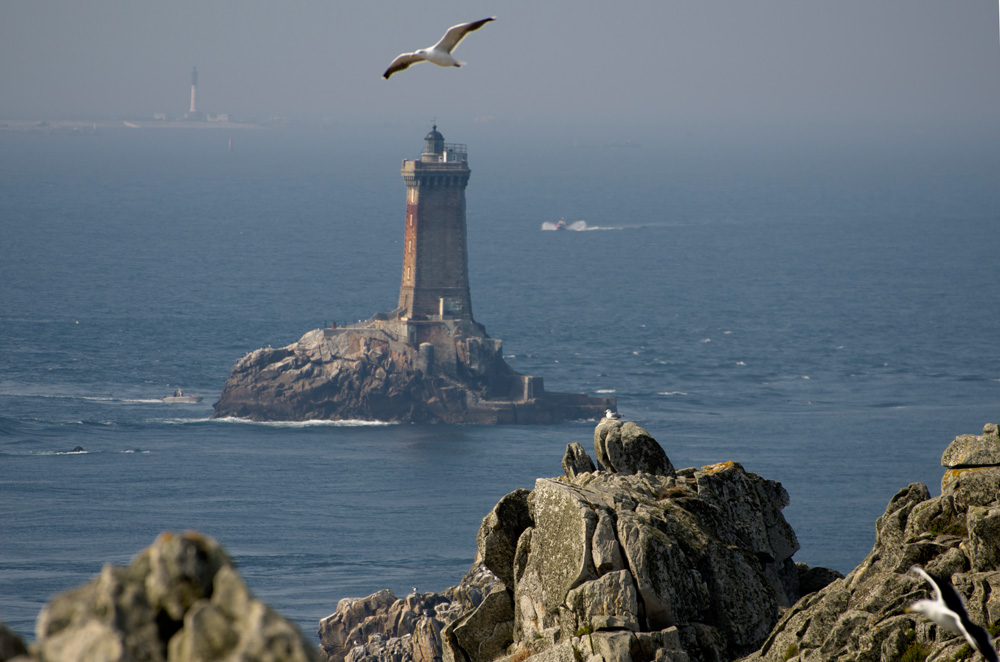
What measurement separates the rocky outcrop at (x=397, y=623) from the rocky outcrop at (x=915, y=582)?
3814 cm

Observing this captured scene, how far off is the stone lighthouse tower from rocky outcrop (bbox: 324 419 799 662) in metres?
134

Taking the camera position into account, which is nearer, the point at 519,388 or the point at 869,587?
the point at 869,587

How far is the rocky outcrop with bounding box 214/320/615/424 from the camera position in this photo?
15675 cm

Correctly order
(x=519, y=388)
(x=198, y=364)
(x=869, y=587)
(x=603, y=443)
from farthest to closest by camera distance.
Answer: (x=198, y=364)
(x=519, y=388)
(x=603, y=443)
(x=869, y=587)

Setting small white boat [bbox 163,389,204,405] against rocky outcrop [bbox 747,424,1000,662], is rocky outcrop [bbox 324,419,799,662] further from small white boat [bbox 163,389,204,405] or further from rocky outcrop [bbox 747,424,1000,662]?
small white boat [bbox 163,389,204,405]

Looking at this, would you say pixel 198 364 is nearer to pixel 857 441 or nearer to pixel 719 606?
pixel 857 441

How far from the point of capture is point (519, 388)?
160m

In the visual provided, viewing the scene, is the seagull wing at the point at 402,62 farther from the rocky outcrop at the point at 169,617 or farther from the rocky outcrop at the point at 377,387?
the rocky outcrop at the point at 377,387

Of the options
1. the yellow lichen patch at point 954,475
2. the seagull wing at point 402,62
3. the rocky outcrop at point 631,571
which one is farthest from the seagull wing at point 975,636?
the yellow lichen patch at point 954,475

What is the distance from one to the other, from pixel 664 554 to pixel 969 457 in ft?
18.3

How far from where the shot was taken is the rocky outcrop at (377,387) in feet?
514

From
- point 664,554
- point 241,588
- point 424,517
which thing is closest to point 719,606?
point 664,554

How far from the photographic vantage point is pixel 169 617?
6.59 meters

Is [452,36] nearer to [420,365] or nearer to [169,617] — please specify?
[169,617]
